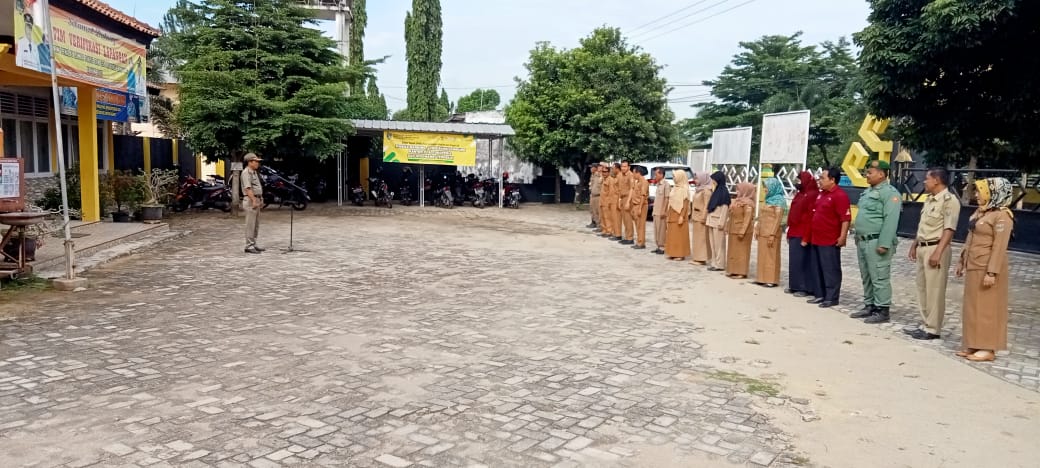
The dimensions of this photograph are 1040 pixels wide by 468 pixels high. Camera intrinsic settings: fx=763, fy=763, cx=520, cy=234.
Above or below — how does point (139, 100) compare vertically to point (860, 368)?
above

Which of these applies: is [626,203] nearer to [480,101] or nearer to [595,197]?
[595,197]

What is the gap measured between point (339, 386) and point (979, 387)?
182 inches

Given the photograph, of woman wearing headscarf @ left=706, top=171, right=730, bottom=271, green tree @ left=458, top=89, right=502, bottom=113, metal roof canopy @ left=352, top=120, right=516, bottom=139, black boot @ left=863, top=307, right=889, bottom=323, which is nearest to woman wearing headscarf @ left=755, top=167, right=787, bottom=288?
woman wearing headscarf @ left=706, top=171, right=730, bottom=271

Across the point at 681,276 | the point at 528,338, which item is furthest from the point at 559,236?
the point at 528,338

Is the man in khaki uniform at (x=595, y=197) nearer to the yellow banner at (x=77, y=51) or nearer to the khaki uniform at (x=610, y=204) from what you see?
the khaki uniform at (x=610, y=204)

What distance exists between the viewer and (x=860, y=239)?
26.5 ft

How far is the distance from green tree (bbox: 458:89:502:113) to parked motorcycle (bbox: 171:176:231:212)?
216 feet

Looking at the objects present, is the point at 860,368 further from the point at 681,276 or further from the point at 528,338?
the point at 681,276

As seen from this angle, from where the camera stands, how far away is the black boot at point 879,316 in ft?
25.9

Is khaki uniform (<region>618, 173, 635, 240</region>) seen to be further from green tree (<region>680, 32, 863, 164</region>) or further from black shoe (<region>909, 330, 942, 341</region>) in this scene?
green tree (<region>680, 32, 863, 164</region>)

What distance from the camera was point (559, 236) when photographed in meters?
16.2

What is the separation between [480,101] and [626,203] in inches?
2974

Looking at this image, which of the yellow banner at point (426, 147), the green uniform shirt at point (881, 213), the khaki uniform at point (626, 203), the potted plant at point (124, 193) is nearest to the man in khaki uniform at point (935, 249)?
the green uniform shirt at point (881, 213)

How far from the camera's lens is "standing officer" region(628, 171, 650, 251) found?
47.3 ft
